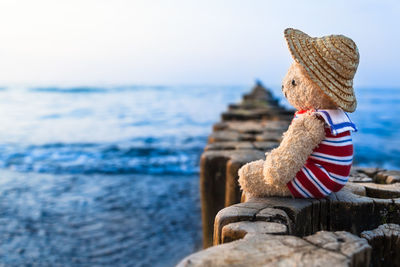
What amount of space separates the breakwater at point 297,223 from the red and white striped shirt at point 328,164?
3.3 inches

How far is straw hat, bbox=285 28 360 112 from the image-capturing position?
2150 millimetres

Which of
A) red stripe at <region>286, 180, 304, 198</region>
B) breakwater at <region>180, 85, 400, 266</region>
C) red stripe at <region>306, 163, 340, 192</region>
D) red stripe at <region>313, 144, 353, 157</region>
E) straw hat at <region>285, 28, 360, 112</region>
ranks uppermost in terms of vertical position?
straw hat at <region>285, 28, 360, 112</region>

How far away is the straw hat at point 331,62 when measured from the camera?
2150 mm

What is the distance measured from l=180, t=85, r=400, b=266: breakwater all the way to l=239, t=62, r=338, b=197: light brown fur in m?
0.10

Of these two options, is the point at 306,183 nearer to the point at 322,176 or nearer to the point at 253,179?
the point at 322,176

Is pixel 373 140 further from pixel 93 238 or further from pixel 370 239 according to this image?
pixel 370 239

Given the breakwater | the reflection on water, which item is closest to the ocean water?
the reflection on water

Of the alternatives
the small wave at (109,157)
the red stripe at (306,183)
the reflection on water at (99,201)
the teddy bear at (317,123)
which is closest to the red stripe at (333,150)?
the teddy bear at (317,123)

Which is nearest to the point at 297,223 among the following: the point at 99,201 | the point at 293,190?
the point at 293,190

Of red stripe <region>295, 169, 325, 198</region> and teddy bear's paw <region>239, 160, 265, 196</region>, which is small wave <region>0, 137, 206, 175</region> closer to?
teddy bear's paw <region>239, 160, 265, 196</region>

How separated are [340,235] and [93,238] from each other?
378cm

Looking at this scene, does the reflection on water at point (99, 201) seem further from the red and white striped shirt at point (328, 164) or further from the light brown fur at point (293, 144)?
the red and white striped shirt at point (328, 164)

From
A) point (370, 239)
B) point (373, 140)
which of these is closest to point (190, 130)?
point (373, 140)

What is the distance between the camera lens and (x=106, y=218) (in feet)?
18.0
